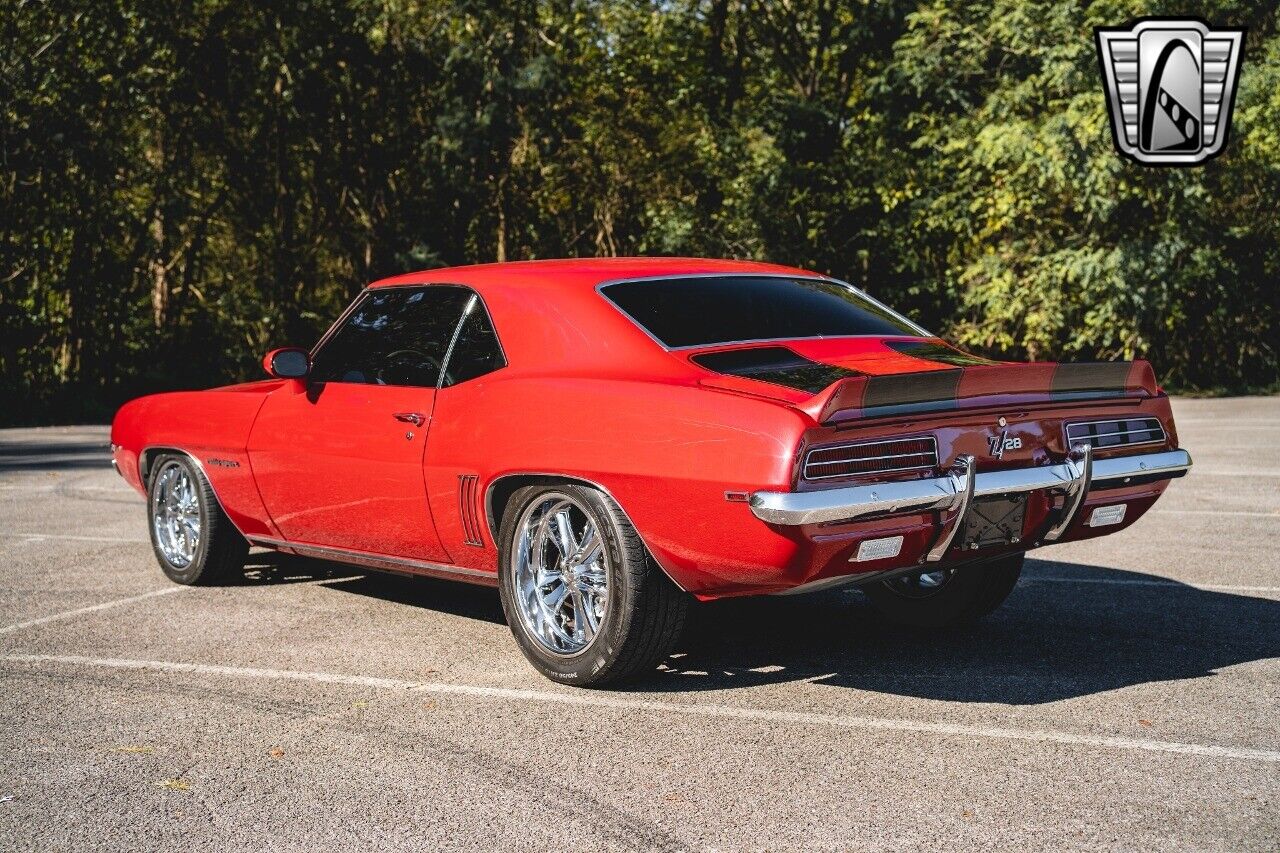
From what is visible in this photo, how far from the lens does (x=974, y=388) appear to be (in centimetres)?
480

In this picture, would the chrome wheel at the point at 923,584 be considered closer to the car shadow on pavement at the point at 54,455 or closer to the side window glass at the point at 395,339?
the side window glass at the point at 395,339

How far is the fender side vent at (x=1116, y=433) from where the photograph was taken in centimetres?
516

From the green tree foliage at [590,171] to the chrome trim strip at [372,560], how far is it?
1886 centimetres

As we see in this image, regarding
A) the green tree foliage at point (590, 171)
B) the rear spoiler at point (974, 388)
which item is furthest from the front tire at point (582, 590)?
the green tree foliage at point (590, 171)

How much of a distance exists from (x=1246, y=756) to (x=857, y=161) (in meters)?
26.5

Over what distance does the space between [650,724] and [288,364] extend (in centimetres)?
269

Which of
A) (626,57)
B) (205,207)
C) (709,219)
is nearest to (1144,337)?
(709,219)

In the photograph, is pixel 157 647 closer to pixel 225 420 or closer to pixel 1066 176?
pixel 225 420

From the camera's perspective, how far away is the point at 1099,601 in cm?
670

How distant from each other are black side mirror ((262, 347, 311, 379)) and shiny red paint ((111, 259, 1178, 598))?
0.36 feet

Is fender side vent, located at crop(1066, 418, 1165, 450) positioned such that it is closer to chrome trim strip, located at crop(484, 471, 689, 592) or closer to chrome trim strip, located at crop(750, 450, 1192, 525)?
chrome trim strip, located at crop(750, 450, 1192, 525)

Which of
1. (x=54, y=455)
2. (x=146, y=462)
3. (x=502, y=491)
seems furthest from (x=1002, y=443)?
(x=54, y=455)

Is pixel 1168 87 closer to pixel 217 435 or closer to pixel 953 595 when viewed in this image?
pixel 953 595

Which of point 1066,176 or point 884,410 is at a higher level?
point 1066,176
